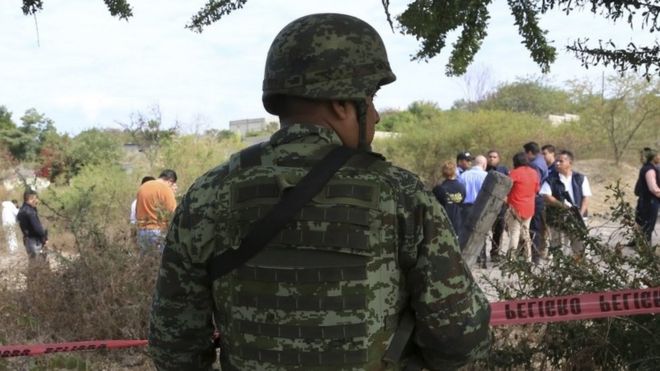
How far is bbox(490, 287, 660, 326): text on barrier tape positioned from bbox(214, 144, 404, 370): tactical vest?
1485mm

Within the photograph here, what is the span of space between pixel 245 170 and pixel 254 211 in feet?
0.37

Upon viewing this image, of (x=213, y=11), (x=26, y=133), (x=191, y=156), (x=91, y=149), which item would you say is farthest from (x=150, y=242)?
(x=26, y=133)

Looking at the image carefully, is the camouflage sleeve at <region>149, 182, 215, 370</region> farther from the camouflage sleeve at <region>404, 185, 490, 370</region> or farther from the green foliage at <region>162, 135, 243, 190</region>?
the green foliage at <region>162, 135, 243, 190</region>

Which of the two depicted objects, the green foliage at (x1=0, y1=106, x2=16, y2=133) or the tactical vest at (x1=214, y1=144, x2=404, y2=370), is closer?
the tactical vest at (x1=214, y1=144, x2=404, y2=370)

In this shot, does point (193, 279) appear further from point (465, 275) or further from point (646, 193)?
point (646, 193)

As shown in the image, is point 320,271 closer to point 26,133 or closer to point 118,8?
point 118,8

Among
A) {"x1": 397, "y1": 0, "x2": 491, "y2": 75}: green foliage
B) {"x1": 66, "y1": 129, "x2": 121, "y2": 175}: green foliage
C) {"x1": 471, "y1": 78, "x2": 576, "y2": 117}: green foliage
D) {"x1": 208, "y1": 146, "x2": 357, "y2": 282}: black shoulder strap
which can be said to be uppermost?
{"x1": 471, "y1": 78, "x2": 576, "y2": 117}: green foliage

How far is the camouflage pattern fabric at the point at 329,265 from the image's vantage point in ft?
5.26

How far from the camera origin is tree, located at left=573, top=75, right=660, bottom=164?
21.8m

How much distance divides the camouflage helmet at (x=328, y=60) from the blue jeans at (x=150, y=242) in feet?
12.8

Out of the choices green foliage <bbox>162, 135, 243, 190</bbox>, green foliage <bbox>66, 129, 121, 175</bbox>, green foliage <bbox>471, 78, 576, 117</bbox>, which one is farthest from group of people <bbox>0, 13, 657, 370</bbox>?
green foliage <bbox>471, 78, 576, 117</bbox>

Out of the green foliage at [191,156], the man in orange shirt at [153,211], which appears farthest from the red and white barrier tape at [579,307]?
the green foliage at [191,156]

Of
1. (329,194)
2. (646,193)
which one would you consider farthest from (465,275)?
(646,193)

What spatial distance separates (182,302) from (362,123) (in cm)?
64
